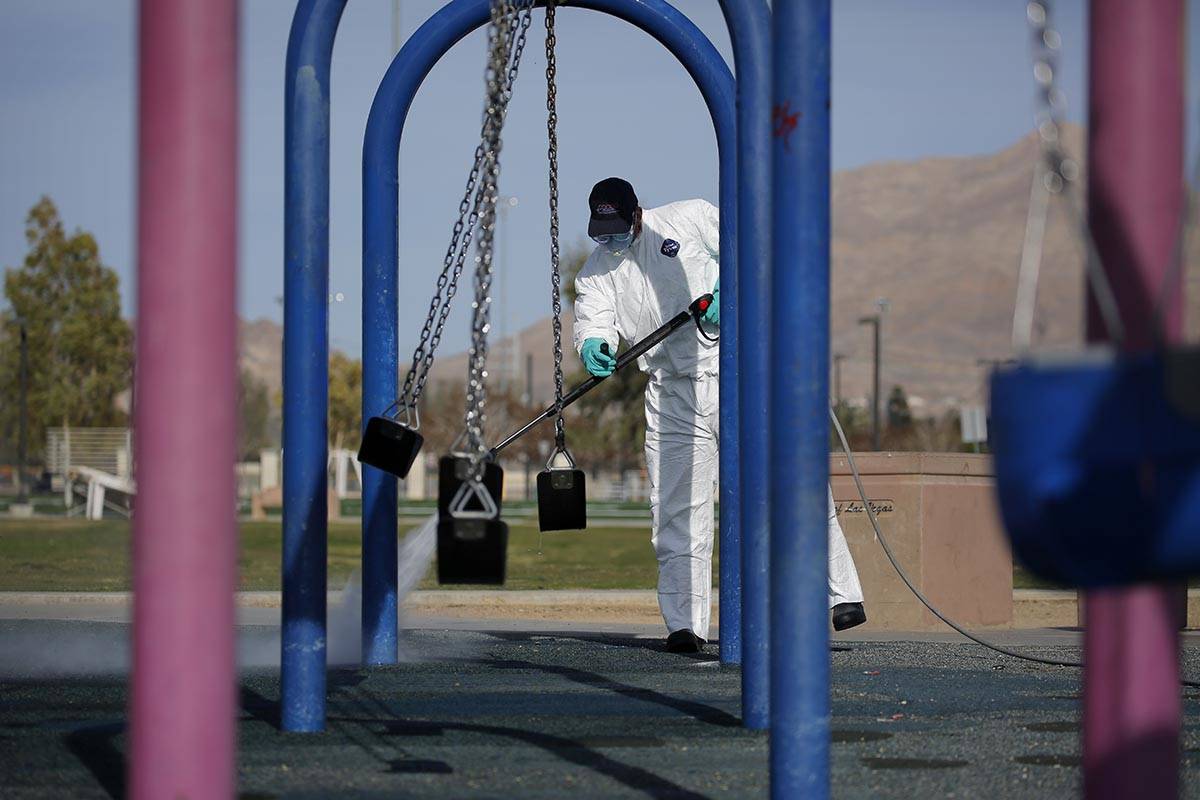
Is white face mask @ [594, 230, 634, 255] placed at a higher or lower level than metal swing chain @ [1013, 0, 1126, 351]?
higher

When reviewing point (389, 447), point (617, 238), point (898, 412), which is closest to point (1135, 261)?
point (389, 447)

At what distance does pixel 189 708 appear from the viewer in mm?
2551

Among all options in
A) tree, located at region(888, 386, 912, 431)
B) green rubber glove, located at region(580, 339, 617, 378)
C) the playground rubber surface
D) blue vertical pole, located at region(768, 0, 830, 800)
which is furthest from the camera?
tree, located at region(888, 386, 912, 431)

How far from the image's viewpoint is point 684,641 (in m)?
7.35

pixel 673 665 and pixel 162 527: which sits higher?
pixel 162 527

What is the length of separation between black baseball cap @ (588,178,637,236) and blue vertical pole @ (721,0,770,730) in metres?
2.33

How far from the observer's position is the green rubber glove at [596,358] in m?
7.33

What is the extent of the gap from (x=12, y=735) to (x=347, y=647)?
114 inches

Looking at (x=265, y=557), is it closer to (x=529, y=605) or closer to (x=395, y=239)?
(x=529, y=605)

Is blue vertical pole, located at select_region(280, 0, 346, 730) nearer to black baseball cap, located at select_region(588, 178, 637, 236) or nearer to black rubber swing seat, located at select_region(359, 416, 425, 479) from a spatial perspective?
black rubber swing seat, located at select_region(359, 416, 425, 479)

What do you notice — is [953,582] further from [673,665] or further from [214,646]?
[214,646]

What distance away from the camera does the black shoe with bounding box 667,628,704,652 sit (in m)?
7.34

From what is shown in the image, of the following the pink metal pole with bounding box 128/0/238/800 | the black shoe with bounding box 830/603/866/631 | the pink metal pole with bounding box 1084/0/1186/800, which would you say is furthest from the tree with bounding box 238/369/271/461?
the pink metal pole with bounding box 1084/0/1186/800

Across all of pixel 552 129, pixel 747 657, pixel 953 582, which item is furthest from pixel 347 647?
pixel 953 582
